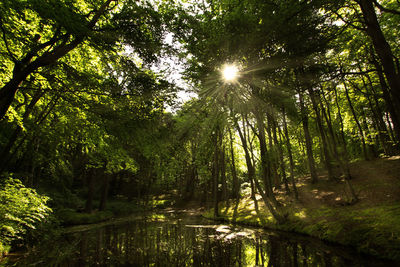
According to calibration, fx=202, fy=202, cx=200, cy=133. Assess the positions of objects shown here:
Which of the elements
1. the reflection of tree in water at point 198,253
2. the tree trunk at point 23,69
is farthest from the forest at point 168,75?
the reflection of tree in water at point 198,253

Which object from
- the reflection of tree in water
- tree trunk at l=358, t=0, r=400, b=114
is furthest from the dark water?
tree trunk at l=358, t=0, r=400, b=114

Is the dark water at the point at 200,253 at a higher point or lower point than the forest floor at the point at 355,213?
lower

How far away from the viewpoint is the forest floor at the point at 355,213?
7.38 metres

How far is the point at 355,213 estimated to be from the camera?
10.1 metres

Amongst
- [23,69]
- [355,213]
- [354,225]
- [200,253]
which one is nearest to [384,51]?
[354,225]

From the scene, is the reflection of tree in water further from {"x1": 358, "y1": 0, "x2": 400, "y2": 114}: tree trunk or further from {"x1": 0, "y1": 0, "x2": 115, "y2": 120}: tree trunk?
{"x1": 0, "y1": 0, "x2": 115, "y2": 120}: tree trunk

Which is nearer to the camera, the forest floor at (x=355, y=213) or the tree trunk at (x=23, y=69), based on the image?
the tree trunk at (x=23, y=69)

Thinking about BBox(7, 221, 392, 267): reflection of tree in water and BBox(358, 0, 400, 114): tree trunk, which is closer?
BBox(358, 0, 400, 114): tree trunk

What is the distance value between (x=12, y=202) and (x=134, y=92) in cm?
610

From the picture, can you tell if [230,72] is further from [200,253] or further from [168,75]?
[200,253]

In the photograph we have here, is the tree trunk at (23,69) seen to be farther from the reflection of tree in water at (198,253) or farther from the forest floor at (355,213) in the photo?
the forest floor at (355,213)

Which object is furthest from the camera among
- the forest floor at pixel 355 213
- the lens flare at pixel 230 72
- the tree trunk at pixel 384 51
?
the lens flare at pixel 230 72

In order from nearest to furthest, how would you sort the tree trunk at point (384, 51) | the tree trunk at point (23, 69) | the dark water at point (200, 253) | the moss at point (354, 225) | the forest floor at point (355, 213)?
the tree trunk at point (23, 69) < the tree trunk at point (384, 51) < the dark water at point (200, 253) < the moss at point (354, 225) < the forest floor at point (355, 213)

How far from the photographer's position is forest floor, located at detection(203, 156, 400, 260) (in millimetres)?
7383
